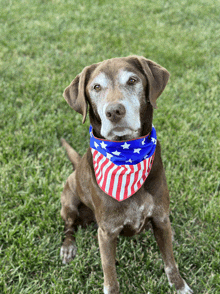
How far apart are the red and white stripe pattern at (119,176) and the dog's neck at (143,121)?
7.6 inches

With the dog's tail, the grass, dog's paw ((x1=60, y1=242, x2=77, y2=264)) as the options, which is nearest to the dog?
the grass

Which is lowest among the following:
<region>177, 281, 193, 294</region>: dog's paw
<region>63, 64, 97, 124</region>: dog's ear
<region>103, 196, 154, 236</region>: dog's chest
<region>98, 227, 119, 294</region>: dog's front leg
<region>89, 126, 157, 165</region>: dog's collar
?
<region>177, 281, 193, 294</region>: dog's paw

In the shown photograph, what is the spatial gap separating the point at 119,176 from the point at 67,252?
46.5 inches

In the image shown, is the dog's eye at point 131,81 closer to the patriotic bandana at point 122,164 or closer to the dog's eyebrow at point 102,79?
the dog's eyebrow at point 102,79

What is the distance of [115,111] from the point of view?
2049mm

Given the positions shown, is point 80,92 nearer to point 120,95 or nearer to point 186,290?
point 120,95

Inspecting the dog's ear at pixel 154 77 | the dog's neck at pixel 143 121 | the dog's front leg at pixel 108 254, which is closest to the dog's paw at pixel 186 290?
the dog's front leg at pixel 108 254

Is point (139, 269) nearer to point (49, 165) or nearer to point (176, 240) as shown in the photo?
point (176, 240)

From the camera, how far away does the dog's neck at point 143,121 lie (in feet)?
7.74

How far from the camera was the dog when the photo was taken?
2.28 m

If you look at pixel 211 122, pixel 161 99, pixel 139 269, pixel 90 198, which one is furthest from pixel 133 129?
pixel 161 99

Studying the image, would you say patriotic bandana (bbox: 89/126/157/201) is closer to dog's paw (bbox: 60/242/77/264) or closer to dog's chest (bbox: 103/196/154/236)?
dog's chest (bbox: 103/196/154/236)

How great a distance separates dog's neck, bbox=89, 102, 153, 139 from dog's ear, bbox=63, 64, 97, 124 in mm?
87

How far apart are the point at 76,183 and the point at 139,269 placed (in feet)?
3.49
